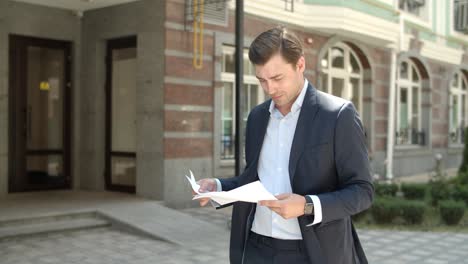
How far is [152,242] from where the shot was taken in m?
7.07

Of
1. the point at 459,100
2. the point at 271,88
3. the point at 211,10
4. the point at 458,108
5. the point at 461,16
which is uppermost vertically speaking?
the point at 461,16

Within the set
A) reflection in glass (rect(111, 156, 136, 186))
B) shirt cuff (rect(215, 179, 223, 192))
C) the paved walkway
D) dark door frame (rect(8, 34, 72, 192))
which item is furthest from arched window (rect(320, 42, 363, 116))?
shirt cuff (rect(215, 179, 223, 192))

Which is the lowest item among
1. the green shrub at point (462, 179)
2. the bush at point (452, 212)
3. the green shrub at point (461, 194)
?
the bush at point (452, 212)

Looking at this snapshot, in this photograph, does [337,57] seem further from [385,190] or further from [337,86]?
[385,190]

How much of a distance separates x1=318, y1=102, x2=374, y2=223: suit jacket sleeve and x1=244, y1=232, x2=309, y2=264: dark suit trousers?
212mm

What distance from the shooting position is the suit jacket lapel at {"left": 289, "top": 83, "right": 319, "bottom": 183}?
7.13ft

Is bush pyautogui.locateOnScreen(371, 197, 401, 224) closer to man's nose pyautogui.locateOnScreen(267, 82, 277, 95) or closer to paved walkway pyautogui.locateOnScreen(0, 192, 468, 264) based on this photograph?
paved walkway pyautogui.locateOnScreen(0, 192, 468, 264)

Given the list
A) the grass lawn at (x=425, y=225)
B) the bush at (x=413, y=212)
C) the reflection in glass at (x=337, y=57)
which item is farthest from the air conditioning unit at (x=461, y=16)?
the bush at (x=413, y=212)

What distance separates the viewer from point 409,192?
9.84m

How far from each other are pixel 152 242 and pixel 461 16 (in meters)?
15.8

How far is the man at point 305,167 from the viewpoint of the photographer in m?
2.10

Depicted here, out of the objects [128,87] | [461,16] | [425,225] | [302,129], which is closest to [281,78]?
[302,129]

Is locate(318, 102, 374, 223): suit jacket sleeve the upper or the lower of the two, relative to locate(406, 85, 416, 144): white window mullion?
lower

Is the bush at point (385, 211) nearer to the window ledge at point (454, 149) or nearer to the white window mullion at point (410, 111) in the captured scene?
the white window mullion at point (410, 111)
